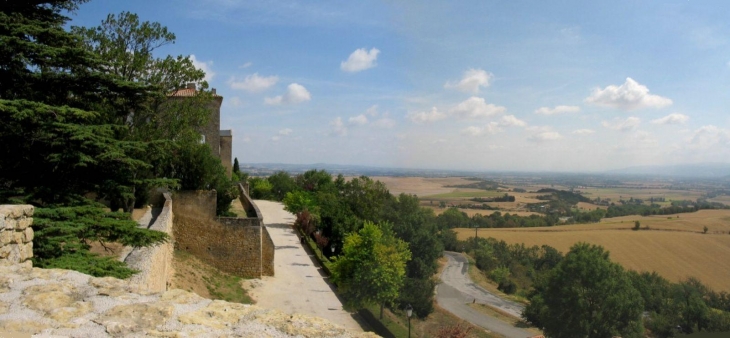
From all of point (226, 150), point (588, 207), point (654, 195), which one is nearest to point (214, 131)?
point (226, 150)

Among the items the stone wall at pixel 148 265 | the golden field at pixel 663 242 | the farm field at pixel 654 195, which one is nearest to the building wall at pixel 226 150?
the stone wall at pixel 148 265

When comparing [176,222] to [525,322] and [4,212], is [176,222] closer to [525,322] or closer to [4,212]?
[4,212]

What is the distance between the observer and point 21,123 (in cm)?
694

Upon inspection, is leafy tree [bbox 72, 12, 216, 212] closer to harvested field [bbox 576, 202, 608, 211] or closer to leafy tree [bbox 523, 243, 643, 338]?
leafy tree [bbox 523, 243, 643, 338]

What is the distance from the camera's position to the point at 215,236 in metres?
16.0

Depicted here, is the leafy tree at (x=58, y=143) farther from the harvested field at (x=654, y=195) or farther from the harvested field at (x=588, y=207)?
the harvested field at (x=654, y=195)

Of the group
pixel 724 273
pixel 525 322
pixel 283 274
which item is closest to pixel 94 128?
pixel 283 274

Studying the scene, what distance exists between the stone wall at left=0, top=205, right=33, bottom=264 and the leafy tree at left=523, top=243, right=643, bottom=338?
1298 inches

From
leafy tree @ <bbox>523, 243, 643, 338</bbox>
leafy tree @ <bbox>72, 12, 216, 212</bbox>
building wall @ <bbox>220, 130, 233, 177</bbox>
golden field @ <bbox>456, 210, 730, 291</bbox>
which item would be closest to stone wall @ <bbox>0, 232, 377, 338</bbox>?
leafy tree @ <bbox>72, 12, 216, 212</bbox>

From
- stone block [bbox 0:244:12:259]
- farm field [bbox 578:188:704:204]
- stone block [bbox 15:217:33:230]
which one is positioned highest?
stone block [bbox 15:217:33:230]

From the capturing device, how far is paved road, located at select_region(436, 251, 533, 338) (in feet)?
101

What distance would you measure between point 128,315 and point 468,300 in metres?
36.6

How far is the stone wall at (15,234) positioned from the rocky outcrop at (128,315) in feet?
3.33

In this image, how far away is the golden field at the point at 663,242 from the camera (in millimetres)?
47688
